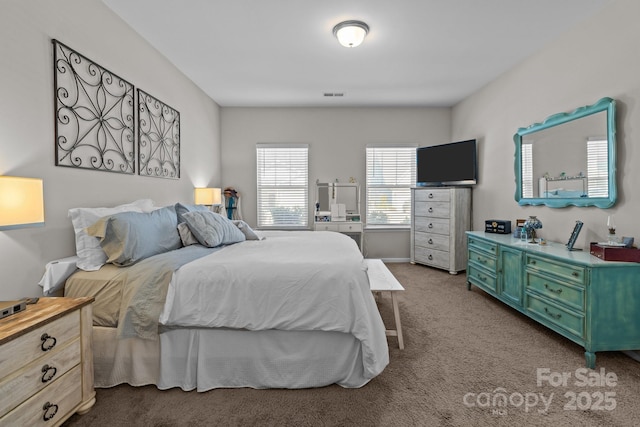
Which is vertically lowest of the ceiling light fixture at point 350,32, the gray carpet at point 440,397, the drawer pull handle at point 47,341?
the gray carpet at point 440,397

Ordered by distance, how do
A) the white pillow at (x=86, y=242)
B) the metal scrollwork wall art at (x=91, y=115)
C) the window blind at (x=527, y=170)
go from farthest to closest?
the window blind at (x=527, y=170), the metal scrollwork wall art at (x=91, y=115), the white pillow at (x=86, y=242)

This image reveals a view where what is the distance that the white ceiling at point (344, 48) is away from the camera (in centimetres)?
253

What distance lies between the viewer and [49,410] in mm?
1373

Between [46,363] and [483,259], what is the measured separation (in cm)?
371

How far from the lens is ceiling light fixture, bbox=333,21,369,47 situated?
8.96 feet

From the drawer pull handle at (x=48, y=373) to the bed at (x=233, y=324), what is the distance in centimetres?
36

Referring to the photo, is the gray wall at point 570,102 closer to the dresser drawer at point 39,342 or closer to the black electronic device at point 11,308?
the dresser drawer at point 39,342

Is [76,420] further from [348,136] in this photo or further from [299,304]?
[348,136]

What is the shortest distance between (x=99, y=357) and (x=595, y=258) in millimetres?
3456

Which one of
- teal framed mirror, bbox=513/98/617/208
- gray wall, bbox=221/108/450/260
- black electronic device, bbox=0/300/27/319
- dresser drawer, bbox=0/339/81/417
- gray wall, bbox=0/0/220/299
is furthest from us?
gray wall, bbox=221/108/450/260

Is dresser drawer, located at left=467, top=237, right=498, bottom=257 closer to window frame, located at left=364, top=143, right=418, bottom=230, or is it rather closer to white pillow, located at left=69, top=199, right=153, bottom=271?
window frame, located at left=364, top=143, right=418, bottom=230

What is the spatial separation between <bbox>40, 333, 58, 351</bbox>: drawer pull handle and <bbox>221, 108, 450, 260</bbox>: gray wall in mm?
3941

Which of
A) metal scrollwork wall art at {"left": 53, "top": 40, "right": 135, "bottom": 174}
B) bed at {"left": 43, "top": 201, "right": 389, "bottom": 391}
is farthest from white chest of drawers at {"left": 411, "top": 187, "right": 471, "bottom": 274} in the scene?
metal scrollwork wall art at {"left": 53, "top": 40, "right": 135, "bottom": 174}

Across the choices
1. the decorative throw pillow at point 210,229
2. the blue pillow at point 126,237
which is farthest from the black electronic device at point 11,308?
the decorative throw pillow at point 210,229
